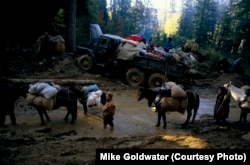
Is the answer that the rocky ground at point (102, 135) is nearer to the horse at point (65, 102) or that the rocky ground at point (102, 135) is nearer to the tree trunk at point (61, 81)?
the horse at point (65, 102)

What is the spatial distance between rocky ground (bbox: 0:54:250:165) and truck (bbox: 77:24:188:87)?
248 centimetres

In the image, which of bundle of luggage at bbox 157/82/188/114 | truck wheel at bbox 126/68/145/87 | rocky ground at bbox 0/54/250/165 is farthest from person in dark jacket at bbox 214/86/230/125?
truck wheel at bbox 126/68/145/87

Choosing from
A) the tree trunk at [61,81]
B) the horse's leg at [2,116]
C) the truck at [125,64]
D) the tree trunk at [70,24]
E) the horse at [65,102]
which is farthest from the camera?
the tree trunk at [70,24]

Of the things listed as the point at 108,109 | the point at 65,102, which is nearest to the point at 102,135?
the point at 108,109

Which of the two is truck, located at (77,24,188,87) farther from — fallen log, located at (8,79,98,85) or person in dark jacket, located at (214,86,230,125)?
person in dark jacket, located at (214,86,230,125)

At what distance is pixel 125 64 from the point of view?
19406 millimetres

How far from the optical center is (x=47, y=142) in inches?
382

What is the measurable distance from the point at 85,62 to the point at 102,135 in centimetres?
1022

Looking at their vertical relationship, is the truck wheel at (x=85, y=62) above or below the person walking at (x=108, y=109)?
above

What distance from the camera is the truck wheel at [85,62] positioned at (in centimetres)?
2039

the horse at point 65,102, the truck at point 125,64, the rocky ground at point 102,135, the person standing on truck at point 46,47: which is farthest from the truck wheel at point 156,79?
the horse at point 65,102

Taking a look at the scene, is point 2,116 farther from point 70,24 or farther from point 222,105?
point 70,24

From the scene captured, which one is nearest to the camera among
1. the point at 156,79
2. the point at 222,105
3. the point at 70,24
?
the point at 222,105

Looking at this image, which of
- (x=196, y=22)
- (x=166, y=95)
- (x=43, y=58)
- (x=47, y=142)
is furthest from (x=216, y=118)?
(x=196, y=22)
